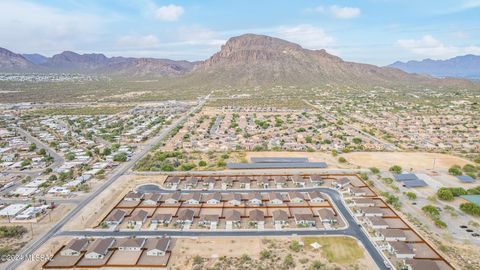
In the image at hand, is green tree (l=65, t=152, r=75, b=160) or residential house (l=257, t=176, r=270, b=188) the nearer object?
residential house (l=257, t=176, r=270, b=188)

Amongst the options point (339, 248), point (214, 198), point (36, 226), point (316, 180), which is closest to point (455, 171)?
point (316, 180)

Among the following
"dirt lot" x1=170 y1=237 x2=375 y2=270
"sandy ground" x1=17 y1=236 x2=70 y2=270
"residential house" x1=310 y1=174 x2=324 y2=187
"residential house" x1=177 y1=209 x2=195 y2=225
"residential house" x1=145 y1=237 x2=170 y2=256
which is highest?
"residential house" x1=310 y1=174 x2=324 y2=187

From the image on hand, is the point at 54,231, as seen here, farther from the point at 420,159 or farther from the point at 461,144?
the point at 461,144

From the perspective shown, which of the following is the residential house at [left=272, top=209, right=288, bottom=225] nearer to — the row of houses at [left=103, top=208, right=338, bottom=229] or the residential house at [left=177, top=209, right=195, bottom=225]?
the row of houses at [left=103, top=208, right=338, bottom=229]

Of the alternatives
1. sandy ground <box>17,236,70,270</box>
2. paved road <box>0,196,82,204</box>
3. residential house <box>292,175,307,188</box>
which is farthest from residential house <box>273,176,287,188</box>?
sandy ground <box>17,236,70,270</box>

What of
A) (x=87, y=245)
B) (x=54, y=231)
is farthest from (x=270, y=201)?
(x=54, y=231)

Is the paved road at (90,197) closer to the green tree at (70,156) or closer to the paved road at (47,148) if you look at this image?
the green tree at (70,156)

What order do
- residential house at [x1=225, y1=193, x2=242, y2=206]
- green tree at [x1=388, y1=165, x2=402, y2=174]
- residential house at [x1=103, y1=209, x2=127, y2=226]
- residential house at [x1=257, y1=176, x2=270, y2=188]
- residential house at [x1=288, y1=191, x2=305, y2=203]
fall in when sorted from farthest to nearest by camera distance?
1. green tree at [x1=388, y1=165, x2=402, y2=174]
2. residential house at [x1=257, y1=176, x2=270, y2=188]
3. residential house at [x1=288, y1=191, x2=305, y2=203]
4. residential house at [x1=225, y1=193, x2=242, y2=206]
5. residential house at [x1=103, y1=209, x2=127, y2=226]
